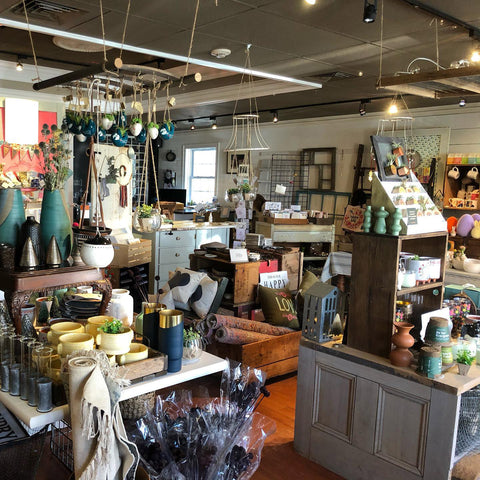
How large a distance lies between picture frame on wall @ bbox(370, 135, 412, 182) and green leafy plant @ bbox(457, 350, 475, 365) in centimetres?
108

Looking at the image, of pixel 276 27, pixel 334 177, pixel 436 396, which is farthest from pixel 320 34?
pixel 334 177

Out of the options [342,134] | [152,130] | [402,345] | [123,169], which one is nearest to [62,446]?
[402,345]

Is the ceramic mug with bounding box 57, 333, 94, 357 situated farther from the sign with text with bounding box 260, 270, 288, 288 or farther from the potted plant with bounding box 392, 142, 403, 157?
the sign with text with bounding box 260, 270, 288, 288

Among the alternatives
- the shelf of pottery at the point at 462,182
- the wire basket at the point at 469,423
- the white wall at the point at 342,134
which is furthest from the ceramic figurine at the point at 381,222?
the white wall at the point at 342,134

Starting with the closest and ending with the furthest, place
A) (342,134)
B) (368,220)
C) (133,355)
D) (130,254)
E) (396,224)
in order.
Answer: (133,355), (396,224), (368,220), (130,254), (342,134)

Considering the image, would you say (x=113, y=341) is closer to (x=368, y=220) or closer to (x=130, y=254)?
(x=368, y=220)

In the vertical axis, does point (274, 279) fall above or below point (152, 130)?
below

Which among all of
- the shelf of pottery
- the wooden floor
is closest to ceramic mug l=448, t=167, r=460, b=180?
the shelf of pottery

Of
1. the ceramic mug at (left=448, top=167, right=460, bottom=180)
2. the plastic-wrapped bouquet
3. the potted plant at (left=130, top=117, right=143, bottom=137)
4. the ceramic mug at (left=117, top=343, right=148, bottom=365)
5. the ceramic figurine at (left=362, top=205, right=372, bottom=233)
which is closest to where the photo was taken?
the plastic-wrapped bouquet

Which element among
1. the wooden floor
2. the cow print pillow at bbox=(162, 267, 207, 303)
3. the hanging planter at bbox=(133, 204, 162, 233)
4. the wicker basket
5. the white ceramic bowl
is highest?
the hanging planter at bbox=(133, 204, 162, 233)

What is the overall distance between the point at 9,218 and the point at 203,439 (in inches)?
→ 55.8

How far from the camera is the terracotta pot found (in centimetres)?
265

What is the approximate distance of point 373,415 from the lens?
2758 millimetres

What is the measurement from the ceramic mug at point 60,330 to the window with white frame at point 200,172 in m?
10.7
